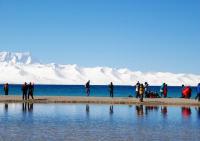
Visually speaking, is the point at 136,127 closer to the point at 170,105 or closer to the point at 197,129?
the point at 197,129

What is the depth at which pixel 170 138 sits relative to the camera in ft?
89.2

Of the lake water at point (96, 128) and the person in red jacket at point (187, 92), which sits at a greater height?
the person in red jacket at point (187, 92)

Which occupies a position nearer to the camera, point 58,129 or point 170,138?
point 170,138

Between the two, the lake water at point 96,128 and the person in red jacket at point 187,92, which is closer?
the lake water at point 96,128

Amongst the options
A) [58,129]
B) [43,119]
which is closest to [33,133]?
[58,129]

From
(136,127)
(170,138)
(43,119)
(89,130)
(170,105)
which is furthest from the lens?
(170,105)

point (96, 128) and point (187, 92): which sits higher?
point (187, 92)

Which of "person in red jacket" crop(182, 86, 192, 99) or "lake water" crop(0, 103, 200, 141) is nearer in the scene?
"lake water" crop(0, 103, 200, 141)

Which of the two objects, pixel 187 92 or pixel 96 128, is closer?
pixel 96 128

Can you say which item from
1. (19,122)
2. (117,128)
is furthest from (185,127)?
(19,122)

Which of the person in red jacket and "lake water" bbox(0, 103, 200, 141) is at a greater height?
the person in red jacket

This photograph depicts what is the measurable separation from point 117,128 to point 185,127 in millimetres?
4295

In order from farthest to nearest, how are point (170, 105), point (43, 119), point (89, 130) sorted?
point (170, 105)
point (43, 119)
point (89, 130)

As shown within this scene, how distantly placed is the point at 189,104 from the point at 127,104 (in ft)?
21.9
